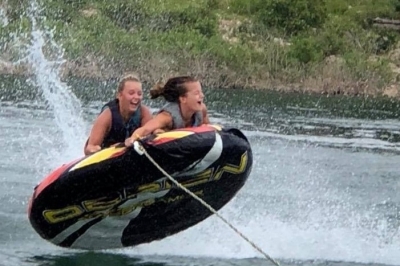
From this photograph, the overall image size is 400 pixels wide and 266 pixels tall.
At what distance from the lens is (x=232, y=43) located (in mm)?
54062

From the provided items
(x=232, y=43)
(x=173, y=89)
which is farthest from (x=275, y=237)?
(x=232, y=43)

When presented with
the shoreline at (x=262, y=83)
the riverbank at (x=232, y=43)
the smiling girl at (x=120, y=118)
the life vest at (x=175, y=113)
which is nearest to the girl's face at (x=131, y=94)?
the smiling girl at (x=120, y=118)

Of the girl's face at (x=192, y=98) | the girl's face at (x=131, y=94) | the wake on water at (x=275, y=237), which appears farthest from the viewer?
the wake on water at (x=275, y=237)

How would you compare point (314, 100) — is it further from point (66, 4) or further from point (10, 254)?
point (10, 254)

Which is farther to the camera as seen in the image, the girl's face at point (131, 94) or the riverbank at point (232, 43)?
the riverbank at point (232, 43)

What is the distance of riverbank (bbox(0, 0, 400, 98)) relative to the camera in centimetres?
4569

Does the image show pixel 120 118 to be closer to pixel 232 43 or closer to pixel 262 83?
pixel 262 83

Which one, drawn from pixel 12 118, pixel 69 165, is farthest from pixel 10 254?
pixel 12 118

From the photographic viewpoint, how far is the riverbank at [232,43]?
45688 millimetres

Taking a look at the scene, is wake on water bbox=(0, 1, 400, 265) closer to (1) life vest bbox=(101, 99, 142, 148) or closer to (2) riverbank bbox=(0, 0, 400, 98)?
(1) life vest bbox=(101, 99, 142, 148)

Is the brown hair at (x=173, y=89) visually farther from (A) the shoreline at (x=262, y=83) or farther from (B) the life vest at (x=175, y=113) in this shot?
(A) the shoreline at (x=262, y=83)

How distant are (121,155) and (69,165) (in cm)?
50

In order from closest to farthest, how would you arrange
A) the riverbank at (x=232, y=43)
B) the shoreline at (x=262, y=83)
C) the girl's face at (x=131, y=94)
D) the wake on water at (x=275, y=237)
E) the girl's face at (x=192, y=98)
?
the girl's face at (x=192, y=98) < the girl's face at (x=131, y=94) < the wake on water at (x=275, y=237) < the shoreline at (x=262, y=83) < the riverbank at (x=232, y=43)

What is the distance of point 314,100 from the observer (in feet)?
128
